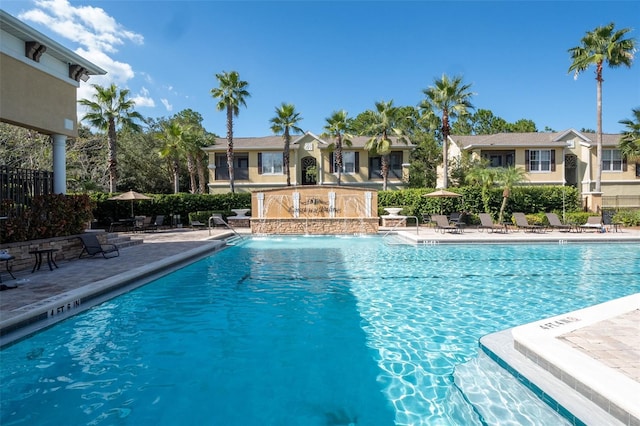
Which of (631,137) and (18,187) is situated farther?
(631,137)

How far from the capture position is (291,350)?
5.09 metres

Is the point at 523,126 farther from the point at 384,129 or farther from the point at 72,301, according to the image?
the point at 72,301

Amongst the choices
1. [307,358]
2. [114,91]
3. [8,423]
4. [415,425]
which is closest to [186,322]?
[307,358]

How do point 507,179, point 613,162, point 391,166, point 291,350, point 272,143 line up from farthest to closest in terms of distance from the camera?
1. point 272,143
2. point 391,166
3. point 613,162
4. point 507,179
5. point 291,350

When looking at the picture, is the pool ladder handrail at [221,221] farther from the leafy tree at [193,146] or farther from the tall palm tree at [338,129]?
the tall palm tree at [338,129]

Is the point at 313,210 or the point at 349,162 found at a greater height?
the point at 349,162

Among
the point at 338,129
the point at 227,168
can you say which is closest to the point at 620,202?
the point at 338,129

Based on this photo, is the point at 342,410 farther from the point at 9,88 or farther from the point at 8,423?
the point at 9,88

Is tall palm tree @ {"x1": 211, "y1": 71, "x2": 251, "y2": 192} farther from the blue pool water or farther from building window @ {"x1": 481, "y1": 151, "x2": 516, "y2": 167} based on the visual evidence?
the blue pool water

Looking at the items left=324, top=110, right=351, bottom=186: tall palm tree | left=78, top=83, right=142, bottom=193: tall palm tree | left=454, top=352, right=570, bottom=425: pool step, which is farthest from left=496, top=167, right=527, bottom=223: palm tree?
left=78, top=83, right=142, bottom=193: tall palm tree

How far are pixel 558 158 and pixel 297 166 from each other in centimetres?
2201

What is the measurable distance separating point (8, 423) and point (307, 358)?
3.09m

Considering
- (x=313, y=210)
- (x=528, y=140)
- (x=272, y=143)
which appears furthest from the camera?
(x=272, y=143)

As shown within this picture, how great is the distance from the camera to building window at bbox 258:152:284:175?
32281mm
